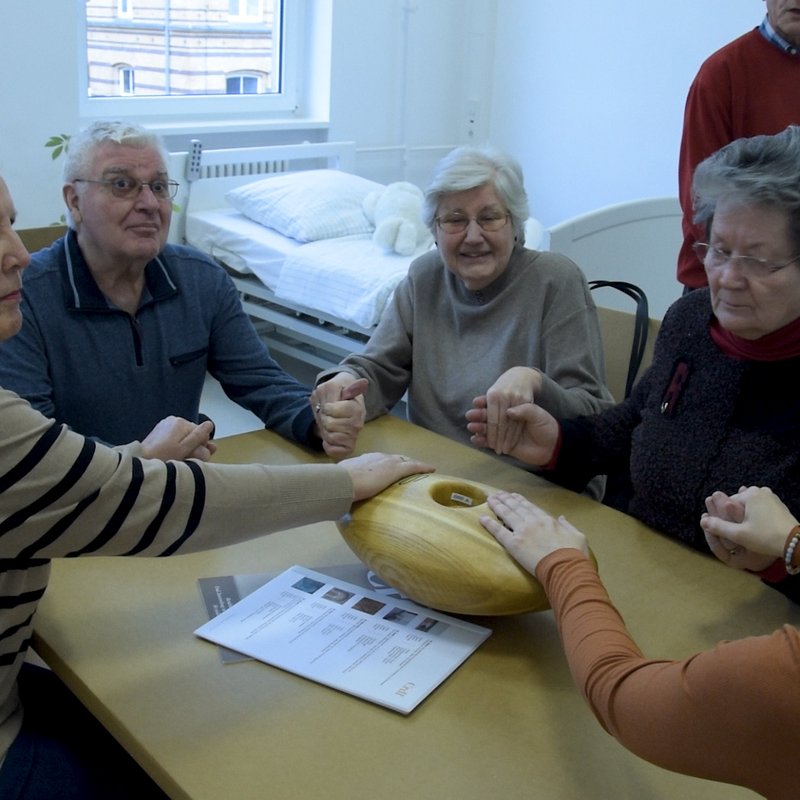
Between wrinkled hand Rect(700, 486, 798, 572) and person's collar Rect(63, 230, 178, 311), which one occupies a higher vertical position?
person's collar Rect(63, 230, 178, 311)

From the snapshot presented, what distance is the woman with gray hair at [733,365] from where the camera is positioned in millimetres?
1316

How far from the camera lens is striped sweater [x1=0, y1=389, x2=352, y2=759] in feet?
3.26

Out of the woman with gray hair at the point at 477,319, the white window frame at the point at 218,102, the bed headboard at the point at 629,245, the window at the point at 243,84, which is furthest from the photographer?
the window at the point at 243,84

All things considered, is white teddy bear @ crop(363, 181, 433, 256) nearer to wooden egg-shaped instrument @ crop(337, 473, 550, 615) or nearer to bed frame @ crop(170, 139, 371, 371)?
bed frame @ crop(170, 139, 371, 371)

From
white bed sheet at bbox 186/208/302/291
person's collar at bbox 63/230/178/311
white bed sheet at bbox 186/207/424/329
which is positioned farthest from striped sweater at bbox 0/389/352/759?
white bed sheet at bbox 186/208/302/291

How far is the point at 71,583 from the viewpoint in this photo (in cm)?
126

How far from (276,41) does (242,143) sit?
0.55 metres

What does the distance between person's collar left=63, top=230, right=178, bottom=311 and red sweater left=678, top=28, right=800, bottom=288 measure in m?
1.15

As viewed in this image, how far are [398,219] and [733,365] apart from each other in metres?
2.39

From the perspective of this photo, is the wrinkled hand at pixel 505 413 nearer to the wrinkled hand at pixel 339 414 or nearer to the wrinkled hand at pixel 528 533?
the wrinkled hand at pixel 339 414

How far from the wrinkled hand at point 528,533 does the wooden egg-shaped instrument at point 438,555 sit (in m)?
0.01

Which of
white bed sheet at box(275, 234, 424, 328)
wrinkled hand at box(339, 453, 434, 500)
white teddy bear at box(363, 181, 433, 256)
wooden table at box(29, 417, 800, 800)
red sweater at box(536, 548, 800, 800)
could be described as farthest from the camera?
white teddy bear at box(363, 181, 433, 256)

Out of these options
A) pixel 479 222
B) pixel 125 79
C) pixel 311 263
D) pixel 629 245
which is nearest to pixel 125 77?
pixel 125 79

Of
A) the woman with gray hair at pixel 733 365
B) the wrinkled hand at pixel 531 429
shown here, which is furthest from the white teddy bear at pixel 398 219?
the woman with gray hair at pixel 733 365
